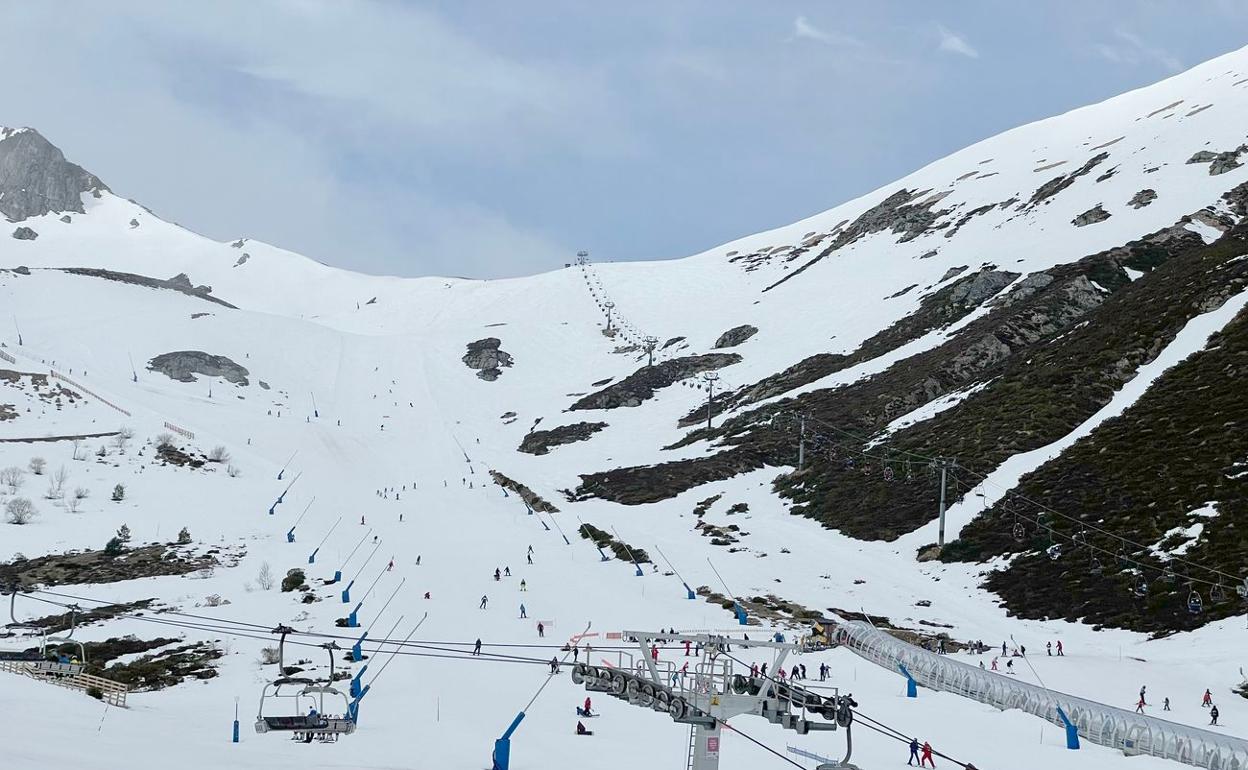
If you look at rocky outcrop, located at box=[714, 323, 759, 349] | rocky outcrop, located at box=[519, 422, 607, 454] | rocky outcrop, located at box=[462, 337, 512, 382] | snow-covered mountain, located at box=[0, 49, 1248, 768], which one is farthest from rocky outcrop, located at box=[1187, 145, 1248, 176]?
rocky outcrop, located at box=[462, 337, 512, 382]

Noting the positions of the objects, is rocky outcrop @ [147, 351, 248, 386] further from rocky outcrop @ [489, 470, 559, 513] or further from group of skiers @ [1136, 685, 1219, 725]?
group of skiers @ [1136, 685, 1219, 725]

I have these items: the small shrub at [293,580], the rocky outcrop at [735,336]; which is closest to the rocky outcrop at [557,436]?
the rocky outcrop at [735,336]

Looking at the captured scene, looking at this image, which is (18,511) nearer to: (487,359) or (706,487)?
(706,487)

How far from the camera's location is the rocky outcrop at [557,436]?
11425 centimetres

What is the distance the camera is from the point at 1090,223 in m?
120

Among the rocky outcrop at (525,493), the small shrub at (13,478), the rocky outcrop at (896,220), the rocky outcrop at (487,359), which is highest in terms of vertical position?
the rocky outcrop at (896,220)

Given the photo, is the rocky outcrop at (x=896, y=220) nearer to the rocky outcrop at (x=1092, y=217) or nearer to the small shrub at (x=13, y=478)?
the rocky outcrop at (x=1092, y=217)

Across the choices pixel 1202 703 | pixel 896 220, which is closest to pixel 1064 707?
pixel 1202 703

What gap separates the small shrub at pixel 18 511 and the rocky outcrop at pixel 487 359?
3712 inches

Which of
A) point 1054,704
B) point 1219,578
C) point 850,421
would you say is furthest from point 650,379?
point 1054,704

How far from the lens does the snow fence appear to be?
94.8 ft

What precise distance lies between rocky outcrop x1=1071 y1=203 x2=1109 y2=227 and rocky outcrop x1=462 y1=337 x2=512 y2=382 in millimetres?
91649

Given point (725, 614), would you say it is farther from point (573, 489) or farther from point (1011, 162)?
point (1011, 162)

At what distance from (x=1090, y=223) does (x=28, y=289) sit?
535 ft
